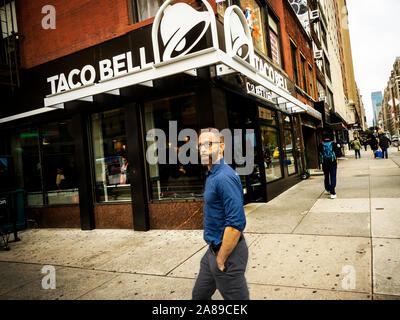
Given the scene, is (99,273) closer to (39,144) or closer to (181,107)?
(181,107)

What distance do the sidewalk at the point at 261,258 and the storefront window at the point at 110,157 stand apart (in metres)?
1.08

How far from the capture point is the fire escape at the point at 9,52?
25.7 ft

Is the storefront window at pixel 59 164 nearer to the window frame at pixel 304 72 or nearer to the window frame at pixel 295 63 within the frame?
the window frame at pixel 295 63

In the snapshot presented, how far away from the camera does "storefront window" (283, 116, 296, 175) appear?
35.2 ft

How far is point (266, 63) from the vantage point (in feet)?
27.2

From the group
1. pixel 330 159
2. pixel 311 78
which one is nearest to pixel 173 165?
pixel 330 159

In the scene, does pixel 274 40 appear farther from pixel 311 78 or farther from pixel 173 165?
pixel 311 78

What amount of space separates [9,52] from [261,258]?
8.80 meters

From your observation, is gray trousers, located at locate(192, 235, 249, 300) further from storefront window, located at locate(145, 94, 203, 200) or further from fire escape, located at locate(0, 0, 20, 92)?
fire escape, located at locate(0, 0, 20, 92)

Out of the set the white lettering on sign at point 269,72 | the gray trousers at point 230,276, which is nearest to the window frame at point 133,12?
the white lettering on sign at point 269,72

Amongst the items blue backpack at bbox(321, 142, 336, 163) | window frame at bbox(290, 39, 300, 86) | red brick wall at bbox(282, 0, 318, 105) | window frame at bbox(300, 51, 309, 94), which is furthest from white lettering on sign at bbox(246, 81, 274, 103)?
window frame at bbox(300, 51, 309, 94)

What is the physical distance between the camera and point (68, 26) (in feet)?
24.7

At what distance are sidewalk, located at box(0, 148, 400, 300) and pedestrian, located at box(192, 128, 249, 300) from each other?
112 centimetres

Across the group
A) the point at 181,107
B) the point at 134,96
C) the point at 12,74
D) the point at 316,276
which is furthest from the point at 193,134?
the point at 12,74
